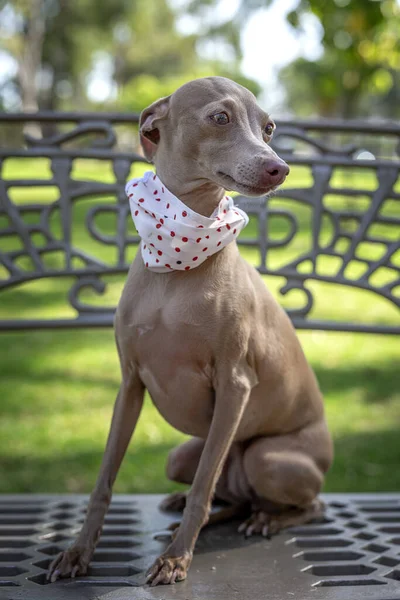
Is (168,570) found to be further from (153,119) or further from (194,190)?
(153,119)

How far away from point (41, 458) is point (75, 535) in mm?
2036

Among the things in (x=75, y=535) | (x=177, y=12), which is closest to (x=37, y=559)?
(x=75, y=535)

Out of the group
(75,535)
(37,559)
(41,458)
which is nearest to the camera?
(37,559)

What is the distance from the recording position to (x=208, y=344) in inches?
91.6

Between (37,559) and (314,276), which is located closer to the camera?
(37,559)

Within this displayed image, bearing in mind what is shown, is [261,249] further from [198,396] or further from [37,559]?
[37,559]

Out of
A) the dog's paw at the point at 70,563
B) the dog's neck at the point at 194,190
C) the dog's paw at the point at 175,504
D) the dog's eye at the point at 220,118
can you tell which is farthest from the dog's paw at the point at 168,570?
the dog's eye at the point at 220,118

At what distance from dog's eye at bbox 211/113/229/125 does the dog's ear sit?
0.21m

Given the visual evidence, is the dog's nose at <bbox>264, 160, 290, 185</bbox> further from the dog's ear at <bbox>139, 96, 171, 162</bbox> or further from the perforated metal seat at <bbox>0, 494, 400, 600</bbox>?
the perforated metal seat at <bbox>0, 494, 400, 600</bbox>

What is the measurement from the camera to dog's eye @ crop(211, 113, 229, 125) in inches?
85.7

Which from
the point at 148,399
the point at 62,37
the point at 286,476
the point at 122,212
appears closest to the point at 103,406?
the point at 148,399

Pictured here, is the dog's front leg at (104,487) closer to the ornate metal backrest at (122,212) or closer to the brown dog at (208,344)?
the brown dog at (208,344)

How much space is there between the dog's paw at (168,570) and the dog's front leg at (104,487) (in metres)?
0.21

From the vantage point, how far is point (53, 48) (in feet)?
121
